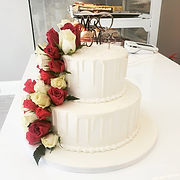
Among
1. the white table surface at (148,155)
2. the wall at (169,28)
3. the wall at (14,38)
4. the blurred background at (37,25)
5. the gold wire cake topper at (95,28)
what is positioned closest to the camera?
the white table surface at (148,155)

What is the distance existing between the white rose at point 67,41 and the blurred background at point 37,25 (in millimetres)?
1548

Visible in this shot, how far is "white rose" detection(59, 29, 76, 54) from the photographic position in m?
0.74

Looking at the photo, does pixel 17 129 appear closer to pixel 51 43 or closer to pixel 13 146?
pixel 13 146

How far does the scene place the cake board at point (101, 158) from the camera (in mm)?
723

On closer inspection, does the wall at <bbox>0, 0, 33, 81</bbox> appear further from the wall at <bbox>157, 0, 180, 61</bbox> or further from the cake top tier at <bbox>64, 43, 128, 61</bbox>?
the cake top tier at <bbox>64, 43, 128, 61</bbox>

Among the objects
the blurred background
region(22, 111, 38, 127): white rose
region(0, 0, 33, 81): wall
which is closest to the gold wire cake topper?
region(22, 111, 38, 127): white rose

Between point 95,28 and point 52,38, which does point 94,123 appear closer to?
point 52,38

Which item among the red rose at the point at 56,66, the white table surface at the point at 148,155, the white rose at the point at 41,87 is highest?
the red rose at the point at 56,66

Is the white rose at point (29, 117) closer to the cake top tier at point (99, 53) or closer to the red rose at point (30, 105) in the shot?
the red rose at point (30, 105)

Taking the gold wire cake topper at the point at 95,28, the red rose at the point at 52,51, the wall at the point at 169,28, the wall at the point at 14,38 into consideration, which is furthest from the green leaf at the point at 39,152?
the wall at the point at 169,28

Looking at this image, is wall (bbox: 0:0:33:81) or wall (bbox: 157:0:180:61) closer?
wall (bbox: 0:0:33:81)

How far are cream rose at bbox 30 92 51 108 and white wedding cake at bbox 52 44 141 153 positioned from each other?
40mm

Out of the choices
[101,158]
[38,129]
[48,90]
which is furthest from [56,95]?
[101,158]

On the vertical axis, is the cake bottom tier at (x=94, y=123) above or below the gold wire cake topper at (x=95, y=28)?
below
